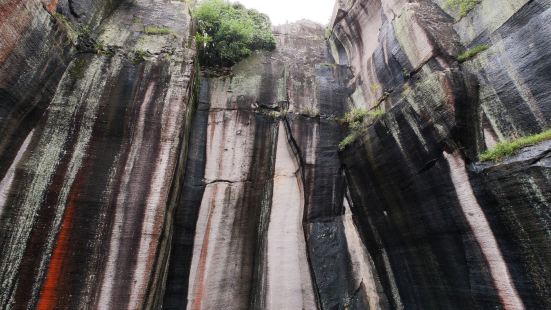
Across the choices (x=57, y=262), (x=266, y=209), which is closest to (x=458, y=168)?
(x=266, y=209)

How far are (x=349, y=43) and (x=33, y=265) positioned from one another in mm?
12554

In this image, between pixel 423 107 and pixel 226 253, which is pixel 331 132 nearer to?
pixel 423 107

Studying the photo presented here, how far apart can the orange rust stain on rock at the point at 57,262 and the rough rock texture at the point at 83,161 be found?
0.7 inches

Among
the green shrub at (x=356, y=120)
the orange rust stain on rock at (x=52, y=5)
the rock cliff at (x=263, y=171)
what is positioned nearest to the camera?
the rock cliff at (x=263, y=171)

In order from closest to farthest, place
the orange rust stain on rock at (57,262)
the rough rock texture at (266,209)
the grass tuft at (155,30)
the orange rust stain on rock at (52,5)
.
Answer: the orange rust stain on rock at (57,262) < the orange rust stain on rock at (52,5) < the rough rock texture at (266,209) < the grass tuft at (155,30)

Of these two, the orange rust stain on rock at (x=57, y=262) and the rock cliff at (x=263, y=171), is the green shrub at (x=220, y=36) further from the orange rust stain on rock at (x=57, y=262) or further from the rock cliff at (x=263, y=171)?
the orange rust stain on rock at (x=57, y=262)

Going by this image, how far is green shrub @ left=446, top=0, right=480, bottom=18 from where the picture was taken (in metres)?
7.82

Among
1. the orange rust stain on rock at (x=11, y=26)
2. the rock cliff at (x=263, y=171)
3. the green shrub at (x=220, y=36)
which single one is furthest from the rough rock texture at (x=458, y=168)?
the orange rust stain on rock at (x=11, y=26)

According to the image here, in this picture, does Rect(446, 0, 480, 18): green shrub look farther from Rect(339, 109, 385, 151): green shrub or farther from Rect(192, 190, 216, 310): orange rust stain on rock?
A: Rect(192, 190, 216, 310): orange rust stain on rock

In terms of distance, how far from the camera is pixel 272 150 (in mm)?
9367

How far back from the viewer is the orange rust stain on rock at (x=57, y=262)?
18.3 feet

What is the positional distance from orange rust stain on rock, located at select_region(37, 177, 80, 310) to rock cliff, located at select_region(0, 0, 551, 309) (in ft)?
0.09

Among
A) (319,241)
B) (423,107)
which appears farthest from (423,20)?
(319,241)

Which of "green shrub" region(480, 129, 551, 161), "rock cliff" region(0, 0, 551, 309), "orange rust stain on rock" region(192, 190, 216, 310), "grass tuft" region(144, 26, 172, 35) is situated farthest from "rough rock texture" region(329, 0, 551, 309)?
"grass tuft" region(144, 26, 172, 35)
